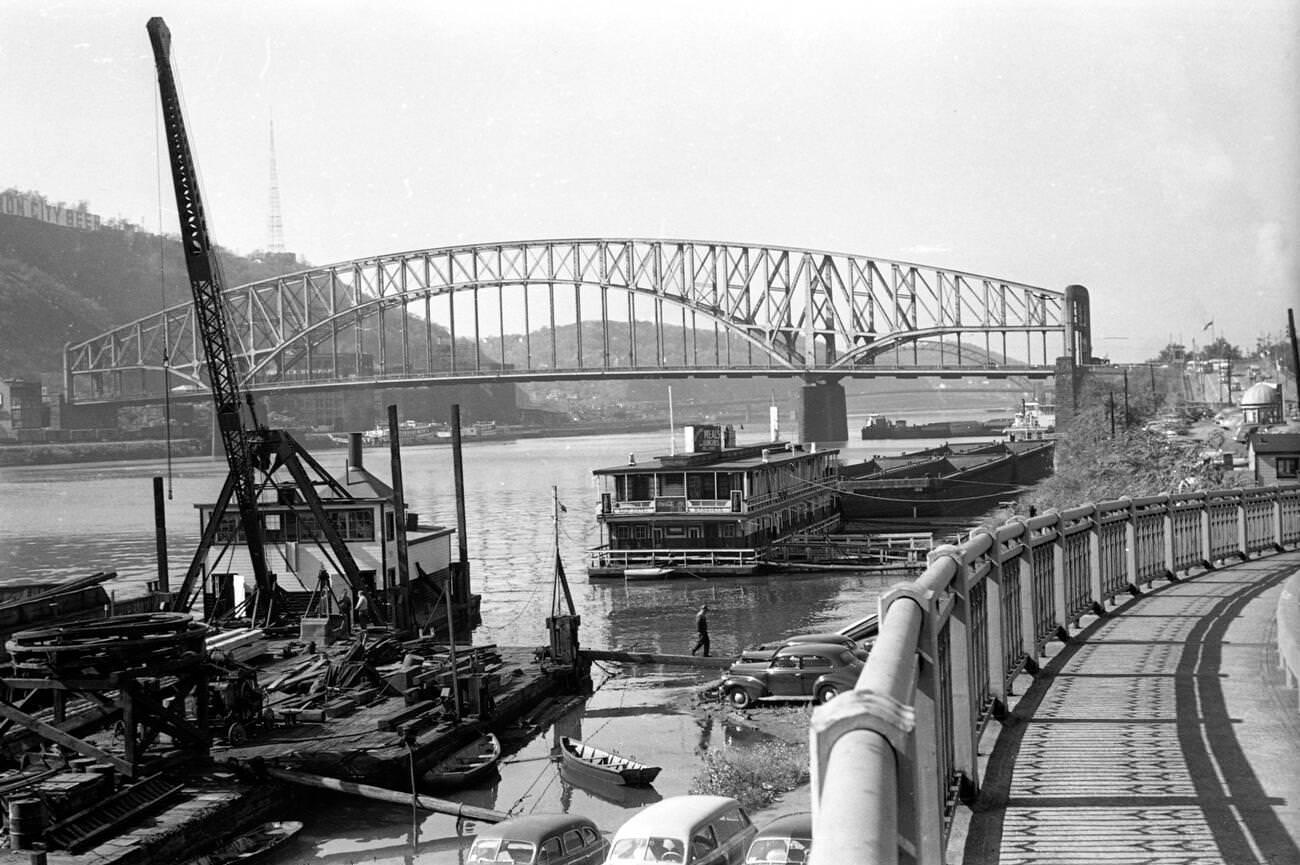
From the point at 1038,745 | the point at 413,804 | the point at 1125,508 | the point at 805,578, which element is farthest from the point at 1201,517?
the point at 805,578

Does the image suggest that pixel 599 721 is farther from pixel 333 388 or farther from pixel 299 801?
pixel 333 388

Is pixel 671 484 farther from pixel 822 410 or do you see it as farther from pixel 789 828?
pixel 822 410

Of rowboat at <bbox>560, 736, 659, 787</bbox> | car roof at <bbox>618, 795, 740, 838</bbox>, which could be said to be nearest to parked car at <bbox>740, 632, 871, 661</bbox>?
Answer: rowboat at <bbox>560, 736, 659, 787</bbox>

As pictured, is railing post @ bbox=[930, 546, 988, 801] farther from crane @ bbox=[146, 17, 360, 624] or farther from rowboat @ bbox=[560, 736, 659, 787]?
crane @ bbox=[146, 17, 360, 624]

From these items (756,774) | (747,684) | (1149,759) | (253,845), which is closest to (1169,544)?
(756,774)

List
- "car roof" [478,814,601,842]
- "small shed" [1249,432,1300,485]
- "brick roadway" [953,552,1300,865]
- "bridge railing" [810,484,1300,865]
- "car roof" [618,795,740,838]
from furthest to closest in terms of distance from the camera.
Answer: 1. "small shed" [1249,432,1300,485]
2. "car roof" [478,814,601,842]
3. "car roof" [618,795,740,838]
4. "brick roadway" [953,552,1300,865]
5. "bridge railing" [810,484,1300,865]
